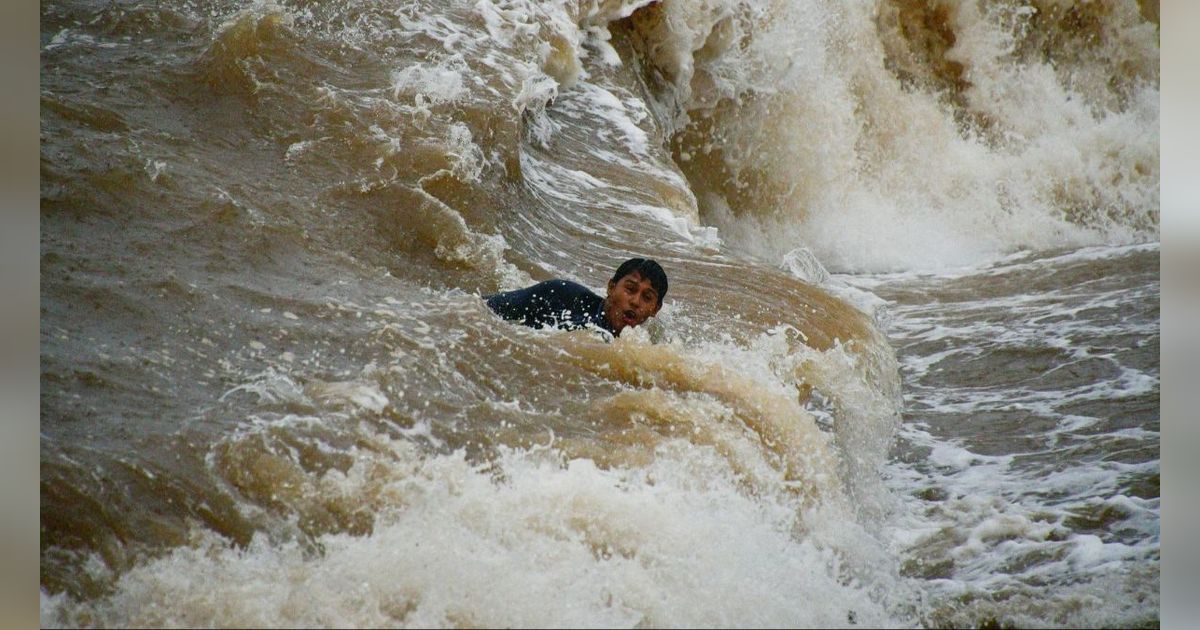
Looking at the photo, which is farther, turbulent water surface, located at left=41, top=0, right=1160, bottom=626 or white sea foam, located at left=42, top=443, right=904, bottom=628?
turbulent water surface, located at left=41, top=0, right=1160, bottom=626

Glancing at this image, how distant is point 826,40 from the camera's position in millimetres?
4777

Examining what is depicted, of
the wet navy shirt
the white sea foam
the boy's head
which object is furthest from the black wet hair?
the white sea foam

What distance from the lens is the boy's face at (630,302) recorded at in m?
3.40

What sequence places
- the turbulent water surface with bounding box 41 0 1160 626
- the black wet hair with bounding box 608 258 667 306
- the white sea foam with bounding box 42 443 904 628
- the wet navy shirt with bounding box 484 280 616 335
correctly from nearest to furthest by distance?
the white sea foam with bounding box 42 443 904 628
the turbulent water surface with bounding box 41 0 1160 626
the wet navy shirt with bounding box 484 280 616 335
the black wet hair with bounding box 608 258 667 306

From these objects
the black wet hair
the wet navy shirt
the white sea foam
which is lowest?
the white sea foam

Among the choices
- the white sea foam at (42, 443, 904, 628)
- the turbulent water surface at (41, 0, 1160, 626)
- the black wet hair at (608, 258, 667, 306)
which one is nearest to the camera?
the white sea foam at (42, 443, 904, 628)

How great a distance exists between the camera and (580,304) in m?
3.42

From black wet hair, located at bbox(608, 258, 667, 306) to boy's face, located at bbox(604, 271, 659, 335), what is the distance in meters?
0.02

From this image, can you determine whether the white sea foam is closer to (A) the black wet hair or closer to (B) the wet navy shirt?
(B) the wet navy shirt

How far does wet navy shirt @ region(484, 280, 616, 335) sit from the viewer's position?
3.38 m

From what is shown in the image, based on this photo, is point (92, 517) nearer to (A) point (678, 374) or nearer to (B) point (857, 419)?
(A) point (678, 374)

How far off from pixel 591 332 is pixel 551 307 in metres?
0.13
